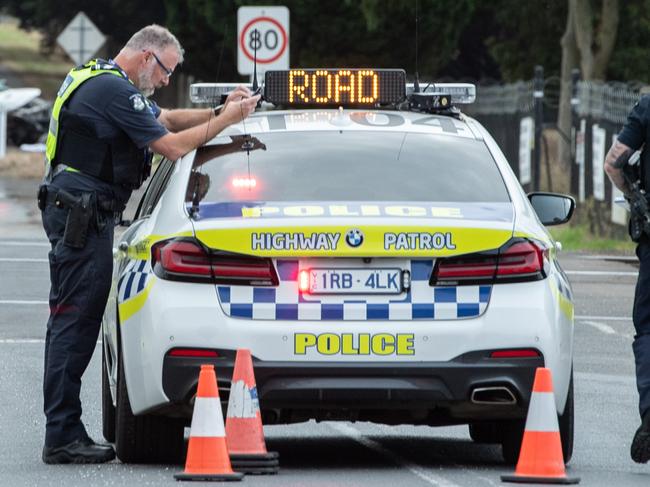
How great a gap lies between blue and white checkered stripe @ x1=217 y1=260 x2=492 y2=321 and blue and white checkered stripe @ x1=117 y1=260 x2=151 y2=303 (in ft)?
1.25

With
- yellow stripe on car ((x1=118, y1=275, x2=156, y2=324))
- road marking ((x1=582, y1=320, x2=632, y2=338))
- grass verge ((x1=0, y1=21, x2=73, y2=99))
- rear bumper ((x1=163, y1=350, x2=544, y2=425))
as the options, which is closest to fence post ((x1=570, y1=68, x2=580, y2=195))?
road marking ((x1=582, y1=320, x2=632, y2=338))

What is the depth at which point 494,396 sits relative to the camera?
8016mm

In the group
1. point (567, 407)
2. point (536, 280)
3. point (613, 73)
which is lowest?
point (613, 73)

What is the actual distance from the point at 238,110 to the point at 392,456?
160 cm

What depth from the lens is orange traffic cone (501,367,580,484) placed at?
307 inches

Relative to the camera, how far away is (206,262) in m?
7.93

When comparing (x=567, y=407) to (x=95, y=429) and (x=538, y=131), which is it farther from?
(x=538, y=131)

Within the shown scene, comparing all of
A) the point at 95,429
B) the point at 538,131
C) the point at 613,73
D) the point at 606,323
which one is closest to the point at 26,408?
the point at 95,429

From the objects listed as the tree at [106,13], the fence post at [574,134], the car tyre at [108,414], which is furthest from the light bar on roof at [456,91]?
the tree at [106,13]

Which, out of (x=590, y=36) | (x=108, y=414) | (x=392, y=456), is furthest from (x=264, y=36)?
(x=392, y=456)

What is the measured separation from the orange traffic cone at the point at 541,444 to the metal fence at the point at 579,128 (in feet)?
43.2

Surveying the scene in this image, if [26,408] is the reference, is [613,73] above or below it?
below

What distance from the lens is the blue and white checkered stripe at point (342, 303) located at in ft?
25.8

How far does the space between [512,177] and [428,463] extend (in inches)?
47.6
